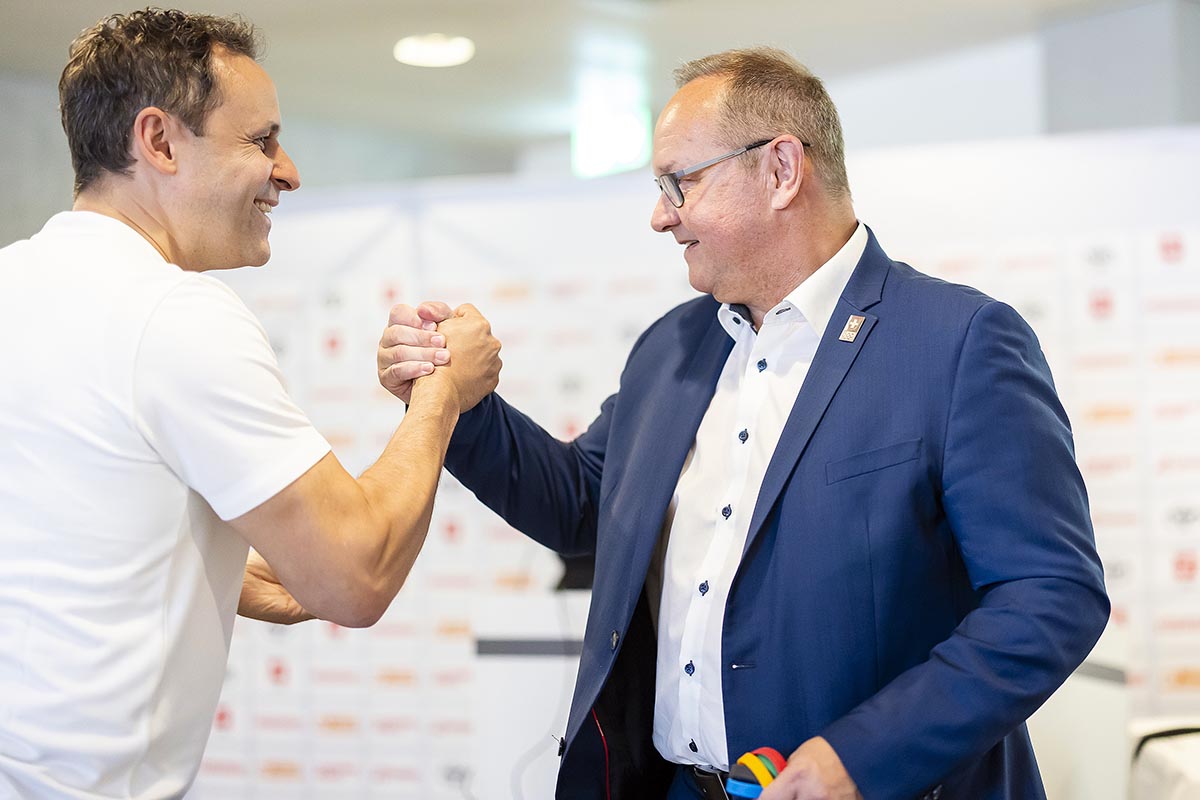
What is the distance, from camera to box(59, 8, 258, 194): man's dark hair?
1.50 m

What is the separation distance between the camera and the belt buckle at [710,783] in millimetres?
1692

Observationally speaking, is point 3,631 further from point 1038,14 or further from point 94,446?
point 1038,14

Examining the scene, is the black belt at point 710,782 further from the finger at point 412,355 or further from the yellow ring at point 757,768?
the finger at point 412,355

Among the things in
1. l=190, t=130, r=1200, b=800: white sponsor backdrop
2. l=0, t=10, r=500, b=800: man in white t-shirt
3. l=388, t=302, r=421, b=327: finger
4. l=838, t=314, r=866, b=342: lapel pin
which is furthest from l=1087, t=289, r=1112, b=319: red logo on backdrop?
l=0, t=10, r=500, b=800: man in white t-shirt

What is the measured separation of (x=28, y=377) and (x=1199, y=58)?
4.57m

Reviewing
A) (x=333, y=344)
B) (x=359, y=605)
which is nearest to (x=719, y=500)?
(x=359, y=605)

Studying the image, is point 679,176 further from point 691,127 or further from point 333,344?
point 333,344

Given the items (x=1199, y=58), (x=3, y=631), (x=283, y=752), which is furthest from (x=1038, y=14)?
(x=3, y=631)

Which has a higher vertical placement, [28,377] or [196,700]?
[28,377]

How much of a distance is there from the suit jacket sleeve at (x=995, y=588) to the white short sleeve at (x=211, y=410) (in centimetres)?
80

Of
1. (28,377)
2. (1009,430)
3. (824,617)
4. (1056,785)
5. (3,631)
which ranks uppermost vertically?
(28,377)

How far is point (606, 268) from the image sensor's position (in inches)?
157

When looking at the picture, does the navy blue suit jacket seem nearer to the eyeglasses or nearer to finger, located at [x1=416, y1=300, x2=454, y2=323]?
the eyeglasses

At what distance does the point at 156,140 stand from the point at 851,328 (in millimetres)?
1018
